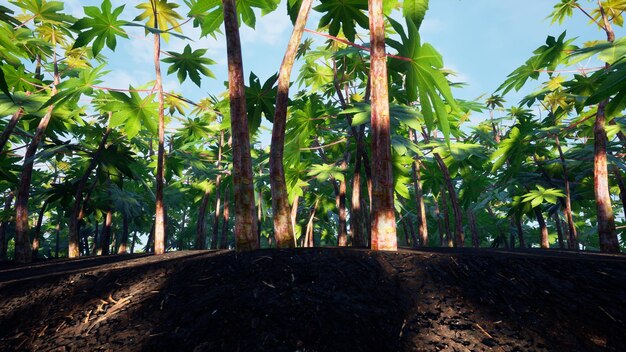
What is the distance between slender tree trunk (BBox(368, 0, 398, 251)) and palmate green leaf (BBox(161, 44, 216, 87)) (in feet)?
14.1

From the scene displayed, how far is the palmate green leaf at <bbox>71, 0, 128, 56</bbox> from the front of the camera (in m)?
5.25

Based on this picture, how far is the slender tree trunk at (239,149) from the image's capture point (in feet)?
14.0

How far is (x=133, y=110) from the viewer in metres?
6.19

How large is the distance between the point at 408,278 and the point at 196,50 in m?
6.29

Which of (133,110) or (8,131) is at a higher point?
(8,131)

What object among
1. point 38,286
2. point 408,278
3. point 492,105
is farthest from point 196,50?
point 492,105

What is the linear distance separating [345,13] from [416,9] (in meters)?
1.11

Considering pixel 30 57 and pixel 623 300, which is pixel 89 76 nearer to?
pixel 30 57

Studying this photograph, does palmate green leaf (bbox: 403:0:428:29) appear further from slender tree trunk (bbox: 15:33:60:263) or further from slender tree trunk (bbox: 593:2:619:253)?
slender tree trunk (bbox: 15:33:60:263)

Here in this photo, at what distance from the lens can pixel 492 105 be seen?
54.6 ft

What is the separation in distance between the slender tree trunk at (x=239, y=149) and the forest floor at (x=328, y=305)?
2.10 feet

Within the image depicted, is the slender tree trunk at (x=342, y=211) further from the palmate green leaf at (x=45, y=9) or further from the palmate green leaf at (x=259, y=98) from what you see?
the palmate green leaf at (x=45, y=9)

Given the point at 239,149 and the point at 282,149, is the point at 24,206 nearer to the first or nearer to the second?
the point at 239,149

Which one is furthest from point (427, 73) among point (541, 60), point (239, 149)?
point (541, 60)
